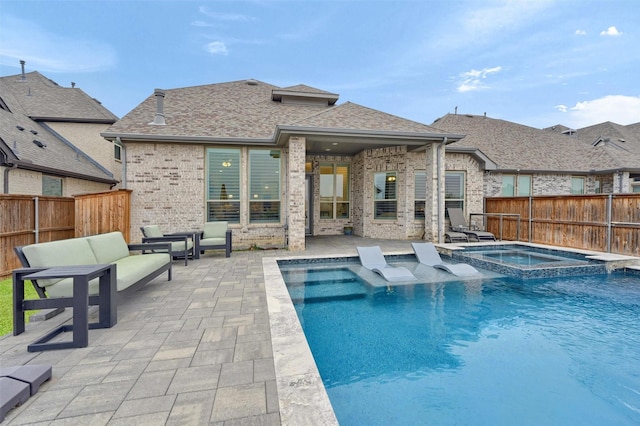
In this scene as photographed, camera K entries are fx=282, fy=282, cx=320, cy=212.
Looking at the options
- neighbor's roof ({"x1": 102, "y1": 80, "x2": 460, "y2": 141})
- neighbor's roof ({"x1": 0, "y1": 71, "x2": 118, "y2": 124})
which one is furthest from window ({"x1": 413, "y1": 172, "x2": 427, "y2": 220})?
neighbor's roof ({"x1": 0, "y1": 71, "x2": 118, "y2": 124})


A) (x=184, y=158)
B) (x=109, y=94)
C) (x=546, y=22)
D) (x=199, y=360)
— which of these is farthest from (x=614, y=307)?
(x=109, y=94)

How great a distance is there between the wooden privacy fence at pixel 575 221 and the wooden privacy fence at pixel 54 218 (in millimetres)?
12644

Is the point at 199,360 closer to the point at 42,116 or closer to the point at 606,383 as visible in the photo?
the point at 606,383

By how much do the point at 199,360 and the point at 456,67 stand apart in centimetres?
2066

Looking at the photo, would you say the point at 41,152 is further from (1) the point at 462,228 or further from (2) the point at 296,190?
(1) the point at 462,228

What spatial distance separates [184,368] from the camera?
2314mm

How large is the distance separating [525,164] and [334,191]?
9181 mm

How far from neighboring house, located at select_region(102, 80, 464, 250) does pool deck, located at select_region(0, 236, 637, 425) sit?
191 inches

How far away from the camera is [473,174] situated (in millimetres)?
11805

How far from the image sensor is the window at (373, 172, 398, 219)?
36.1 ft

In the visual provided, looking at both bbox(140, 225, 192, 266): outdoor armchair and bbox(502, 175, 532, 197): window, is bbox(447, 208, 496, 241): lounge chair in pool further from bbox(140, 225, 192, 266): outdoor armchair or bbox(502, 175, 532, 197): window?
bbox(140, 225, 192, 266): outdoor armchair

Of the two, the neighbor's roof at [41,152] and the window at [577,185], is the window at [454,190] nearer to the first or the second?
the window at [577,185]

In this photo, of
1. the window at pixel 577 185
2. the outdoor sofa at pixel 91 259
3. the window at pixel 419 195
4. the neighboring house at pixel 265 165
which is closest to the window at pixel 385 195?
the neighboring house at pixel 265 165

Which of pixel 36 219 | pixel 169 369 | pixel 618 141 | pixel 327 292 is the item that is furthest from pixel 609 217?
pixel 618 141
